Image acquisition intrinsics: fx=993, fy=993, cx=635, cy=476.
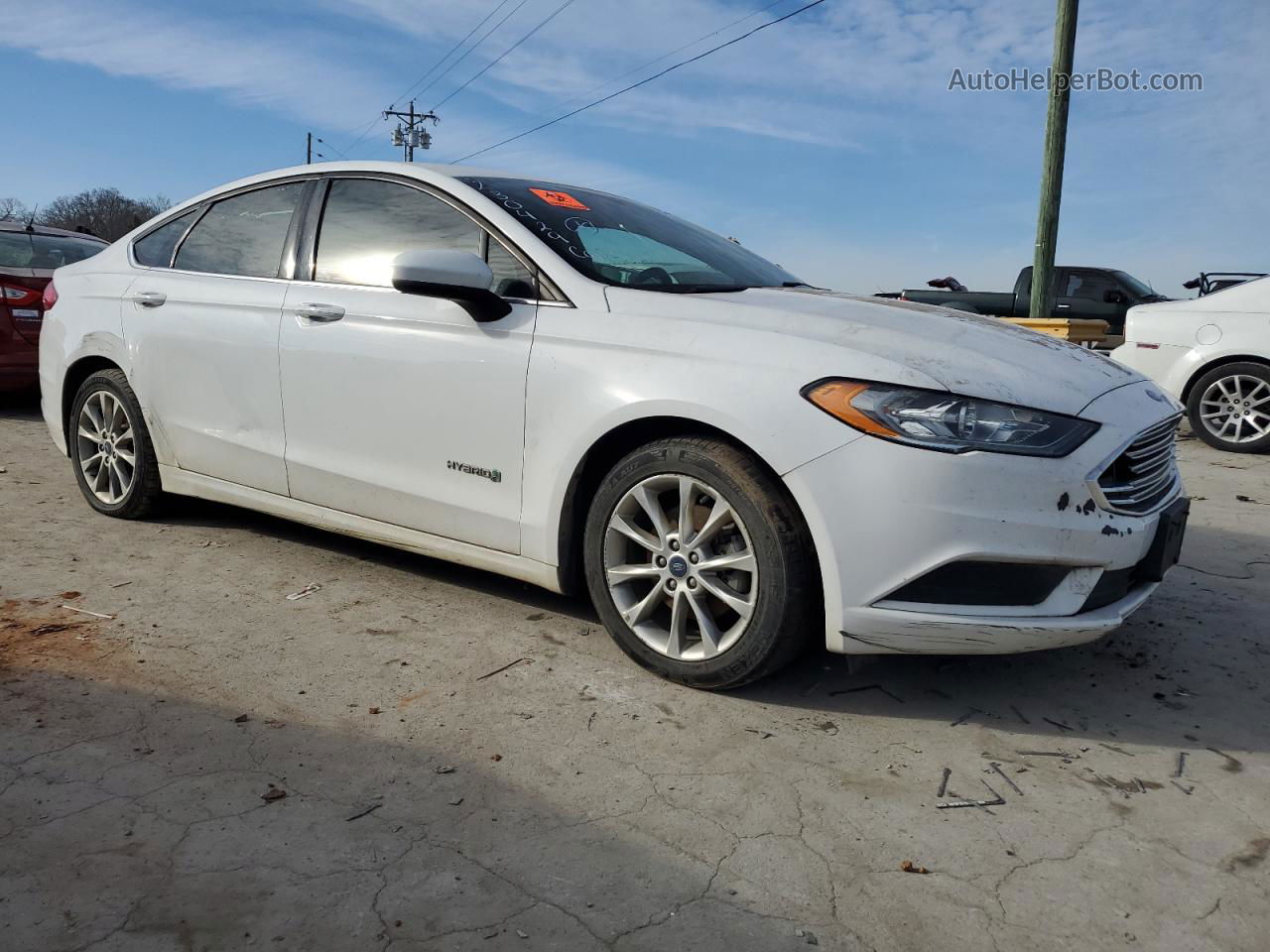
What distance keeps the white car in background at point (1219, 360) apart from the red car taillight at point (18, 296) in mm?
8799

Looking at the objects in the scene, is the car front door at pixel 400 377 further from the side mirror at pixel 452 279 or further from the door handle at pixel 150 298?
the door handle at pixel 150 298

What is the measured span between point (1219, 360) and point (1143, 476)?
19.5ft

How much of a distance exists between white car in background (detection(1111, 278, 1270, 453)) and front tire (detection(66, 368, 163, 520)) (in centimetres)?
737

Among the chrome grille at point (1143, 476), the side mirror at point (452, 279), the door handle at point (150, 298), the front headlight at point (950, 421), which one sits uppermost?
the side mirror at point (452, 279)

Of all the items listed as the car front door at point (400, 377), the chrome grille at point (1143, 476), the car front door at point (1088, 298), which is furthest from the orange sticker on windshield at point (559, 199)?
the car front door at point (1088, 298)

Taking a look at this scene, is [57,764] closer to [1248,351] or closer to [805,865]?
[805,865]

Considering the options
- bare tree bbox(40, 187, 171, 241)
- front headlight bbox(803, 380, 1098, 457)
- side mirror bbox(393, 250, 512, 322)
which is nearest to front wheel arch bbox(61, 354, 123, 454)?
side mirror bbox(393, 250, 512, 322)

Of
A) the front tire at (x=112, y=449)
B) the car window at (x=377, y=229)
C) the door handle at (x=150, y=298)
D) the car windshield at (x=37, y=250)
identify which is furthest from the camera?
the car windshield at (x=37, y=250)

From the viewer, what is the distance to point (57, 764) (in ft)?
7.93

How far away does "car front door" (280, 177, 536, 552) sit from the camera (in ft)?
10.8

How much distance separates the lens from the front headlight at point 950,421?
2.59 meters

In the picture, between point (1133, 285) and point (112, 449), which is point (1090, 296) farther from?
point (112, 449)

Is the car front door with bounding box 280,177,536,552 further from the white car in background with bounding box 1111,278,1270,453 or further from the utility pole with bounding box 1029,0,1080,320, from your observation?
the utility pole with bounding box 1029,0,1080,320

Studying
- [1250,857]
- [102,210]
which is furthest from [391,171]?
[102,210]
